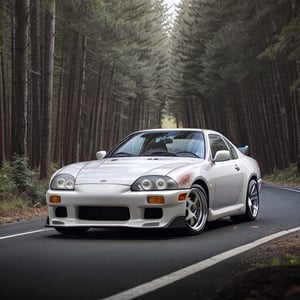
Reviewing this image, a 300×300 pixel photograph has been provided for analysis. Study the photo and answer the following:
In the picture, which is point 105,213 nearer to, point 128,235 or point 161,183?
point 128,235

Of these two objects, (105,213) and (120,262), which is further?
(105,213)

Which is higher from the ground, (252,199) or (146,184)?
(146,184)

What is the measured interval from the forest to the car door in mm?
6612

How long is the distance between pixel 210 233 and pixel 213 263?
8.51 ft

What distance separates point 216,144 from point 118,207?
2602 millimetres

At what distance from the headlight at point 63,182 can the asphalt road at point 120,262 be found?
68cm

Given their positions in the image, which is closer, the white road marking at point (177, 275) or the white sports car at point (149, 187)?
the white road marking at point (177, 275)

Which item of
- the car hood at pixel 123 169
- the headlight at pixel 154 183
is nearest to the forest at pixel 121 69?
the car hood at pixel 123 169

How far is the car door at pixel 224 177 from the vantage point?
8.67 metres

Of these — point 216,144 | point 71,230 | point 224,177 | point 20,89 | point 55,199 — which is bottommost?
point 71,230

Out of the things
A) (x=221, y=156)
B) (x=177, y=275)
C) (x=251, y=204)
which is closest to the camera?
(x=177, y=275)

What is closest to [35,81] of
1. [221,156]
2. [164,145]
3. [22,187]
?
[22,187]

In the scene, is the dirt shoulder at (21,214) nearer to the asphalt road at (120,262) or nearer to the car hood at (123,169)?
the asphalt road at (120,262)

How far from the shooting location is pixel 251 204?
10.1 metres
